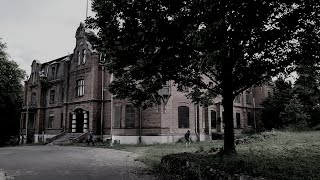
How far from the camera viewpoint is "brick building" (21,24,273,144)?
28.1 meters

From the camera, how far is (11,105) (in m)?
38.4

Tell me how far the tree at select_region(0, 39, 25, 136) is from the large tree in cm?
2616

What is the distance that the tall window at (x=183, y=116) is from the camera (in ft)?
96.4

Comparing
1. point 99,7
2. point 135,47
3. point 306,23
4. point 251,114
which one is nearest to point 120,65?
point 135,47

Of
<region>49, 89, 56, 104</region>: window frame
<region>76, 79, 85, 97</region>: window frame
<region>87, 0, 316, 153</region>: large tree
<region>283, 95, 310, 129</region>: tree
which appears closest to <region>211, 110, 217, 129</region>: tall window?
<region>283, 95, 310, 129</region>: tree

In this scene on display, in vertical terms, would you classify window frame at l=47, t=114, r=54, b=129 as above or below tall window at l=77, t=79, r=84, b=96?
below

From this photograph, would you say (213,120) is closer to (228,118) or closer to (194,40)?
(228,118)

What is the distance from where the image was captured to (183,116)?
29703 millimetres

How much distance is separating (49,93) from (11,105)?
506cm

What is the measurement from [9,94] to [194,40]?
1338 inches

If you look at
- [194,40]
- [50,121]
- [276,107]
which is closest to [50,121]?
[50,121]

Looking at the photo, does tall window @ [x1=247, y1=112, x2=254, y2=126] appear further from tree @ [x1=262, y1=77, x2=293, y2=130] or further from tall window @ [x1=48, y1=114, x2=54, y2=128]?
tall window @ [x1=48, y1=114, x2=54, y2=128]

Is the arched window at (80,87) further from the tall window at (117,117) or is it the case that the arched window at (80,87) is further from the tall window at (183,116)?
the tall window at (183,116)

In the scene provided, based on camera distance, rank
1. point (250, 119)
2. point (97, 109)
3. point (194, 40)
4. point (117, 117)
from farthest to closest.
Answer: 1. point (250, 119)
2. point (97, 109)
3. point (117, 117)
4. point (194, 40)
